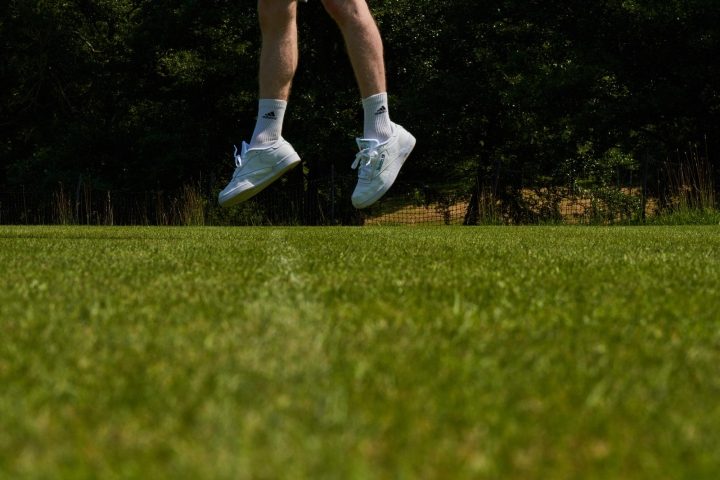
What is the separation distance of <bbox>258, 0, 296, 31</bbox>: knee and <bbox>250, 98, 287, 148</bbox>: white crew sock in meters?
0.37

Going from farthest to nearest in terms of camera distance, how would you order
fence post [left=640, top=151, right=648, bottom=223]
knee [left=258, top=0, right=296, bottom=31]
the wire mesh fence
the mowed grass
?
the wire mesh fence, fence post [left=640, top=151, right=648, bottom=223], knee [left=258, top=0, right=296, bottom=31], the mowed grass

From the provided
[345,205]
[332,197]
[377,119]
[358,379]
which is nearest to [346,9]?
[377,119]

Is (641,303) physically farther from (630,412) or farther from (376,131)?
(376,131)

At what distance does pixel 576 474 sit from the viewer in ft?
2.47

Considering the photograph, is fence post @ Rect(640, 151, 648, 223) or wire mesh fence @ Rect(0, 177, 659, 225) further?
wire mesh fence @ Rect(0, 177, 659, 225)

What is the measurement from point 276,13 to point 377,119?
71 centimetres

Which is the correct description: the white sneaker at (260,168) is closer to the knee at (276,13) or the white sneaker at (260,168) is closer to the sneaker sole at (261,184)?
the sneaker sole at (261,184)

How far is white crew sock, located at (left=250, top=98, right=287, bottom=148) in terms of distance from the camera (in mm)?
4223

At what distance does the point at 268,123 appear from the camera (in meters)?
4.25

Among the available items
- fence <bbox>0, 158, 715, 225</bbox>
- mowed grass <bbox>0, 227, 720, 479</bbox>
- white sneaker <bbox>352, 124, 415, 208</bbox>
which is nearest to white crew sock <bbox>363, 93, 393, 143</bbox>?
white sneaker <bbox>352, 124, 415, 208</bbox>

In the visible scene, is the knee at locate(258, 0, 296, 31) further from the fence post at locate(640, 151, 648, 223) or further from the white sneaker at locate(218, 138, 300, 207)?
the fence post at locate(640, 151, 648, 223)

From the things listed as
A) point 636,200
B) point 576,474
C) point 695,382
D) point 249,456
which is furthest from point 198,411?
point 636,200

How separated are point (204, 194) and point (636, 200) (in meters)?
10.1

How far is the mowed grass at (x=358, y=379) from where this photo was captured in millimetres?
786
